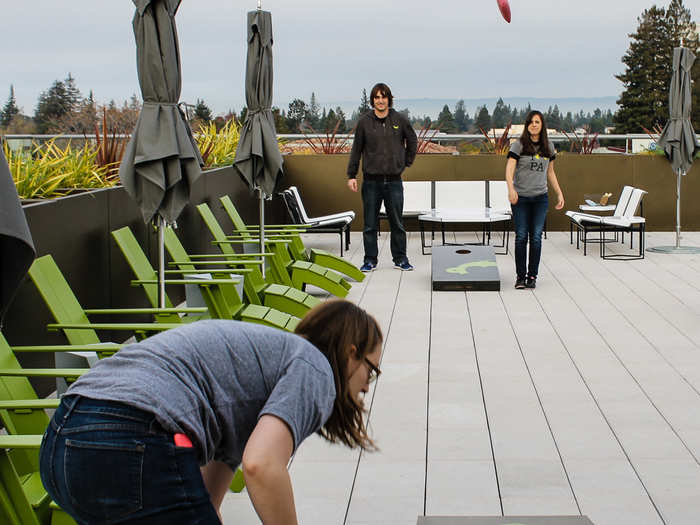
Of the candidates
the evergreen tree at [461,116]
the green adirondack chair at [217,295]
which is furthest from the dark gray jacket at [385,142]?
the evergreen tree at [461,116]

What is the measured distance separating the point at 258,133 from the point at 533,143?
2.44 m

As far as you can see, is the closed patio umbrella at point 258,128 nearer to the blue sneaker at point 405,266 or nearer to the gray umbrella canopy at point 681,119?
the blue sneaker at point 405,266

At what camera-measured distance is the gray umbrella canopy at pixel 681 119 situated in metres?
11.9

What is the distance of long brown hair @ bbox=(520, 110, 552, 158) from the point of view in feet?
27.7

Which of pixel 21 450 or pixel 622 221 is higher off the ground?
pixel 622 221

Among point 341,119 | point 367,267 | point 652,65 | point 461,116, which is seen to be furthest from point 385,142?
point 652,65

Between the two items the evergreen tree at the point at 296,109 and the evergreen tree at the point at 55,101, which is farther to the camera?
the evergreen tree at the point at 55,101

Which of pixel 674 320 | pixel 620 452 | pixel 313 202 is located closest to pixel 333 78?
pixel 313 202

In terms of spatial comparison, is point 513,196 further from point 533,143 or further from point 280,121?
point 280,121

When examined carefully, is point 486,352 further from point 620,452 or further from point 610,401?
point 620,452

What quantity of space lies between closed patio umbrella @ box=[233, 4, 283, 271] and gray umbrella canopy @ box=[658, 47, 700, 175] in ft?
18.5

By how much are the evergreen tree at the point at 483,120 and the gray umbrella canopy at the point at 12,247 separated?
12.4 meters

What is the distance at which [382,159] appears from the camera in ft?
32.6

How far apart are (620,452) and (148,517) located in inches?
110
